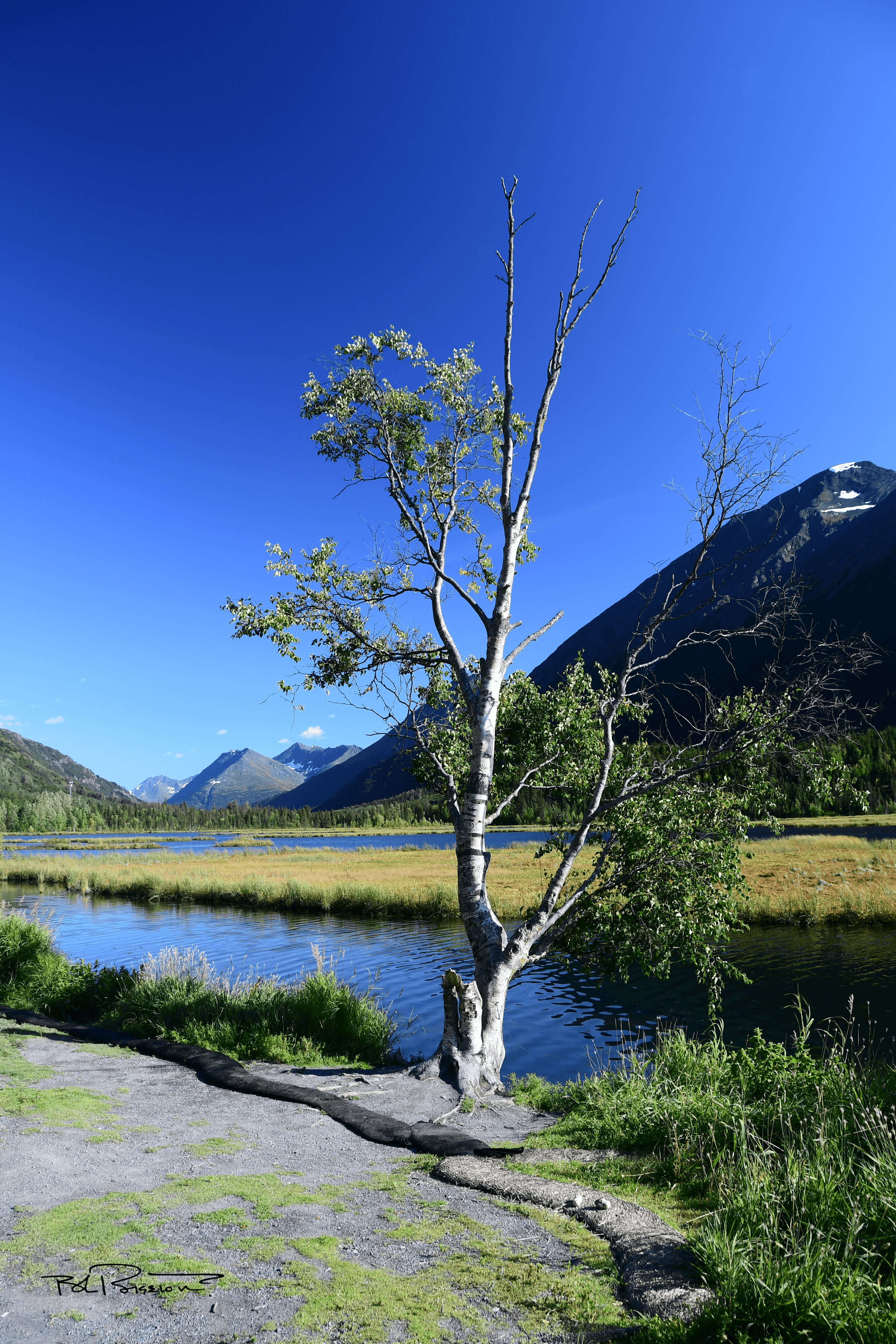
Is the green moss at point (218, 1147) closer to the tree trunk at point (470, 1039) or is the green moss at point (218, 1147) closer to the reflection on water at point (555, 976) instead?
the tree trunk at point (470, 1039)

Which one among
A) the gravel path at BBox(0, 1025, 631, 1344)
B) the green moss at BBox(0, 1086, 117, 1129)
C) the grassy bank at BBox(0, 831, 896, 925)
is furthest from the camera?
the grassy bank at BBox(0, 831, 896, 925)

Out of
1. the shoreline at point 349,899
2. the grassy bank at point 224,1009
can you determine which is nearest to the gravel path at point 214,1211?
the grassy bank at point 224,1009

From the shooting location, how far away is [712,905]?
1339 centimetres

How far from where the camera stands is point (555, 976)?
95.6 ft

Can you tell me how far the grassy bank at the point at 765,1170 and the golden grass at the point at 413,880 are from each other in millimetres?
5473

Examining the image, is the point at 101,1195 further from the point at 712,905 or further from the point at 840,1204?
the point at 712,905

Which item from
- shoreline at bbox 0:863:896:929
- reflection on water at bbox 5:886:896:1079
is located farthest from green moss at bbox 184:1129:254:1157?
shoreline at bbox 0:863:896:929

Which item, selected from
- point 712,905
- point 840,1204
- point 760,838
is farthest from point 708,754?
point 760,838

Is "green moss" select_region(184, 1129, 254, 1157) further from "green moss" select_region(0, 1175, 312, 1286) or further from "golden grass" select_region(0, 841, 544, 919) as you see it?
"golden grass" select_region(0, 841, 544, 919)

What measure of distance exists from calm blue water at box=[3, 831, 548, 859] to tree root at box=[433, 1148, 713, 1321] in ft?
275

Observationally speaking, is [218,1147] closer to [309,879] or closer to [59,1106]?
[59,1106]

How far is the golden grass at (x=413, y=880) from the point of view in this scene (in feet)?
123
